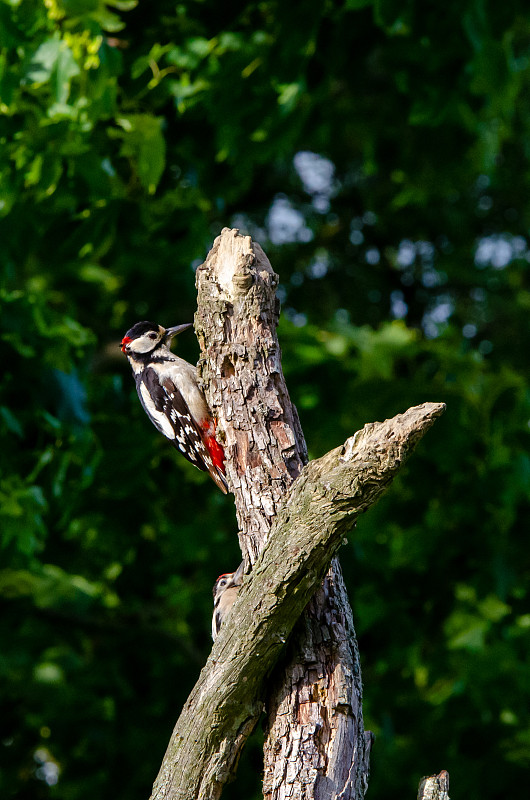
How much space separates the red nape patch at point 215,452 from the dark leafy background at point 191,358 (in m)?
1.66

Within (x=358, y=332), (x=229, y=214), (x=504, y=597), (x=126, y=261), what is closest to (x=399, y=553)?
(x=504, y=597)

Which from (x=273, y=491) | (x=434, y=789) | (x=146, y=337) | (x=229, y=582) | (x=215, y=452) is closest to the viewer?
(x=434, y=789)

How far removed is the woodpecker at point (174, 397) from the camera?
3877 millimetres

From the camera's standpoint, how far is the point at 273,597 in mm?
2533

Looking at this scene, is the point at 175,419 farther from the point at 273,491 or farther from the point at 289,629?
the point at 289,629

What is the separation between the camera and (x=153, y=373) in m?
4.41

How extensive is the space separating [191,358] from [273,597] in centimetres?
395

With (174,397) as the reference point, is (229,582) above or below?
below

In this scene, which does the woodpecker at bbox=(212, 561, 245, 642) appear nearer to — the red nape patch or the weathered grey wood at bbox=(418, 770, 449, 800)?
the red nape patch

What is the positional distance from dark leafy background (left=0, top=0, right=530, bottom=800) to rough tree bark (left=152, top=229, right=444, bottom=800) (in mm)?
2501

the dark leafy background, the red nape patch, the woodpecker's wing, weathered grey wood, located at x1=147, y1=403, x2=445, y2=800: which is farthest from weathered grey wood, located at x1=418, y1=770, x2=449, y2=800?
the dark leafy background

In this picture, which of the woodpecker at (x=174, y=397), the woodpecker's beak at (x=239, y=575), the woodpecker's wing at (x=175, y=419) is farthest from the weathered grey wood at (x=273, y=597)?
the woodpecker's wing at (x=175, y=419)

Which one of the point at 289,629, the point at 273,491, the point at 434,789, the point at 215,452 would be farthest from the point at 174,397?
the point at 434,789

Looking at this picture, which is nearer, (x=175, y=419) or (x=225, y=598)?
(x=225, y=598)
